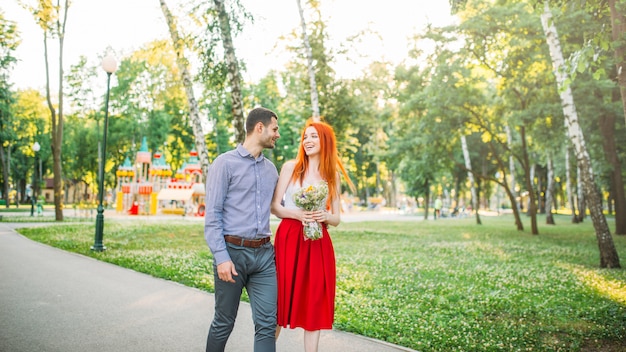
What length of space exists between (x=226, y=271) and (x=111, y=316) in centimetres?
341

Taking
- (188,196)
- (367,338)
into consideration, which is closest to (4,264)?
(367,338)

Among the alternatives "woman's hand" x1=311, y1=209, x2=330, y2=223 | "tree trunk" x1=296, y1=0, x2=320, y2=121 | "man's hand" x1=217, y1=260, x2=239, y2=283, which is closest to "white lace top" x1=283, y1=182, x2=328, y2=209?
"woman's hand" x1=311, y1=209, x2=330, y2=223

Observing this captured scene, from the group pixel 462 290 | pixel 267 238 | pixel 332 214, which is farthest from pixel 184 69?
pixel 267 238

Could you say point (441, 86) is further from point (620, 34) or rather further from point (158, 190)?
point (158, 190)

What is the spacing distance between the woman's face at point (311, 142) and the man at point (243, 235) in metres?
0.40

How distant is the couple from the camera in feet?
11.2

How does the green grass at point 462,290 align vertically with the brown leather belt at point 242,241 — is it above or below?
below

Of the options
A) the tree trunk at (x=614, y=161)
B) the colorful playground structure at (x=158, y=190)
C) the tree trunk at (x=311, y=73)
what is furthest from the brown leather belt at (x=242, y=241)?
the colorful playground structure at (x=158, y=190)

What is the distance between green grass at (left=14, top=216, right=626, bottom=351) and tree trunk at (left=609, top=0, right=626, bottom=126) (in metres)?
3.01

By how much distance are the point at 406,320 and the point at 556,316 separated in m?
2.04

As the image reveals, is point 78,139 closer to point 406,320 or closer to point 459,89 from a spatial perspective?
point 459,89

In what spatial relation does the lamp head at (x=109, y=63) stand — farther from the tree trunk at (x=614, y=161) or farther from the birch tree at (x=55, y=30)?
the tree trunk at (x=614, y=161)

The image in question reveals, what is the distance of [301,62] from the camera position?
2247 cm

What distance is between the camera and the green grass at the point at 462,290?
17.2ft
